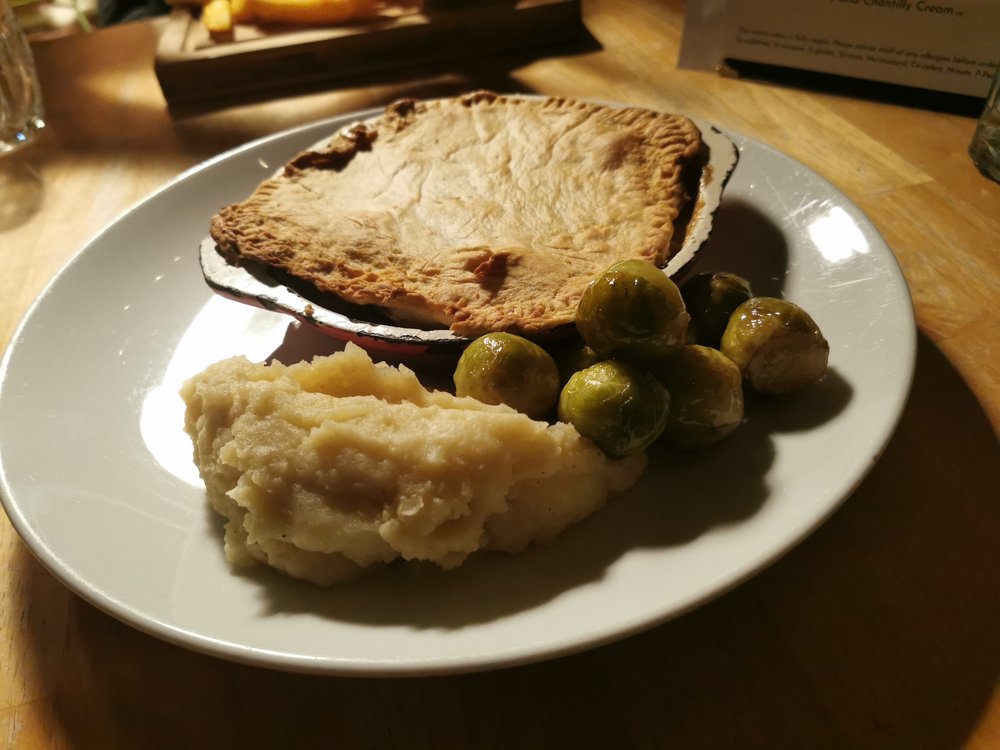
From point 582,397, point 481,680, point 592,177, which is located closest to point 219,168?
point 592,177

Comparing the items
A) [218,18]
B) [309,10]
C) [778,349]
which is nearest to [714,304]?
[778,349]

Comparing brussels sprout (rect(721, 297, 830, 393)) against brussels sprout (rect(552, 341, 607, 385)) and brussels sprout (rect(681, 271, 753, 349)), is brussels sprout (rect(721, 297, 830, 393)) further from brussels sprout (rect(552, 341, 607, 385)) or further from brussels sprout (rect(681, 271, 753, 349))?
brussels sprout (rect(552, 341, 607, 385))

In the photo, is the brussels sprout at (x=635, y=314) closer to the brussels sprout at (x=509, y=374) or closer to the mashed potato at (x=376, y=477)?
the brussels sprout at (x=509, y=374)

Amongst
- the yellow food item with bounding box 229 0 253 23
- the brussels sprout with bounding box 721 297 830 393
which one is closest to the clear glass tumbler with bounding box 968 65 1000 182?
the brussels sprout with bounding box 721 297 830 393

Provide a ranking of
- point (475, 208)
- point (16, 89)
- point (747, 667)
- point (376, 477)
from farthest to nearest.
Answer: point (16, 89) → point (475, 208) → point (376, 477) → point (747, 667)

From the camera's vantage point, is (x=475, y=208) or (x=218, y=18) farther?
(x=218, y=18)

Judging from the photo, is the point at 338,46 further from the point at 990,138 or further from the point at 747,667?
the point at 747,667
